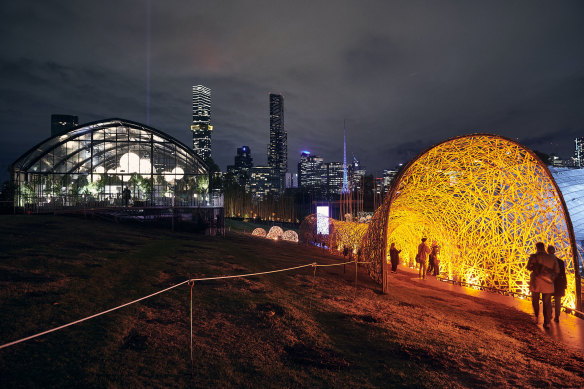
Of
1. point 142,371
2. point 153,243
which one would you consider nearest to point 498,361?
point 142,371

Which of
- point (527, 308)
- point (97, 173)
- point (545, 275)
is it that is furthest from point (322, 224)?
point (97, 173)

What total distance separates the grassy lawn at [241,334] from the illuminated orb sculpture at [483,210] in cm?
279

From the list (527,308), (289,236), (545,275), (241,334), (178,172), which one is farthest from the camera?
(178,172)

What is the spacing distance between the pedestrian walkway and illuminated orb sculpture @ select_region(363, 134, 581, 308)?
93cm

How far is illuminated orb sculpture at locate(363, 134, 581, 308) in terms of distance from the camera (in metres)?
10.6

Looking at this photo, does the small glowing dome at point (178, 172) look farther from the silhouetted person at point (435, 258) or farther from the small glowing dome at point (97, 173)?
the silhouetted person at point (435, 258)

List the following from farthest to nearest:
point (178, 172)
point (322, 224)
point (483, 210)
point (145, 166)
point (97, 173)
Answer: point (178, 172) < point (145, 166) < point (97, 173) < point (322, 224) < point (483, 210)

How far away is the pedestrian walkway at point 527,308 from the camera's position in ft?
24.3

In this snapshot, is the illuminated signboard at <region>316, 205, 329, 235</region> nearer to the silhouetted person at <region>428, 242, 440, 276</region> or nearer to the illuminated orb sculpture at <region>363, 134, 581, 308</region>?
the illuminated orb sculpture at <region>363, 134, 581, 308</region>

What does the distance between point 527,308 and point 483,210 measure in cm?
Result: 468

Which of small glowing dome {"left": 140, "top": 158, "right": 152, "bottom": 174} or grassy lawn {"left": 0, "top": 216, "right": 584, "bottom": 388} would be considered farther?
small glowing dome {"left": 140, "top": 158, "right": 152, "bottom": 174}

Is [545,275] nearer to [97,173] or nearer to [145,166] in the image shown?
[145,166]

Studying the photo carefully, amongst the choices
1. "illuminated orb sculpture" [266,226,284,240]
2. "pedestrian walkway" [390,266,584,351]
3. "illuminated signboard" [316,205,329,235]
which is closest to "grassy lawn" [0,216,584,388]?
"pedestrian walkway" [390,266,584,351]

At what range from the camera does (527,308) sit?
9.94 m
